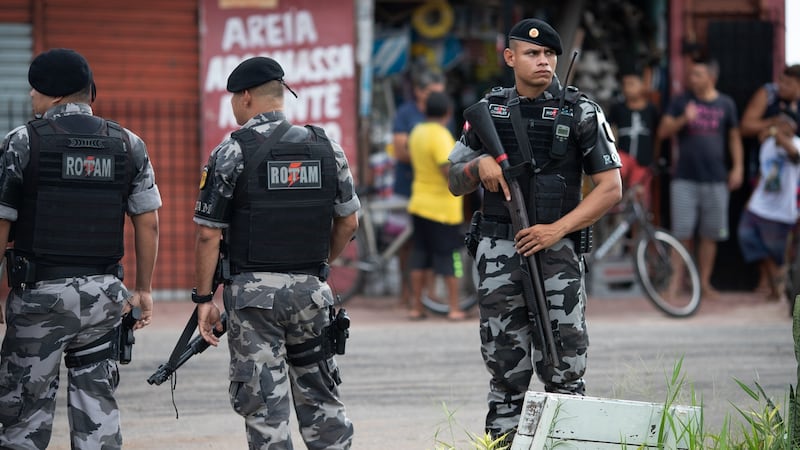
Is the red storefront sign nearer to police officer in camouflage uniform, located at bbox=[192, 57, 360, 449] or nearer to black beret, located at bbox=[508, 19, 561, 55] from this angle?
black beret, located at bbox=[508, 19, 561, 55]

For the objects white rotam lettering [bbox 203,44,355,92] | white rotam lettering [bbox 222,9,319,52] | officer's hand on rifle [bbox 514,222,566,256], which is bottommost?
officer's hand on rifle [bbox 514,222,566,256]

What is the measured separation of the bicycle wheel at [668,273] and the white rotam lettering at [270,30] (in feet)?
13.7

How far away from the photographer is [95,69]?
12820 millimetres

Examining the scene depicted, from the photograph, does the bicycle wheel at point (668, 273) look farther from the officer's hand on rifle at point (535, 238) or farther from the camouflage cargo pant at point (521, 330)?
the officer's hand on rifle at point (535, 238)

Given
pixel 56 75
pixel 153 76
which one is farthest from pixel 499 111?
pixel 153 76

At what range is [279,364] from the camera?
527cm

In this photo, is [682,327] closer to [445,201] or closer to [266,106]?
[445,201]

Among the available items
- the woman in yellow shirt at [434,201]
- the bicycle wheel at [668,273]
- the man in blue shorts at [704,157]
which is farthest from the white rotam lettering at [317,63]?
the bicycle wheel at [668,273]

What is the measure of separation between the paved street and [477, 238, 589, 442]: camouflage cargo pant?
24.0 inches

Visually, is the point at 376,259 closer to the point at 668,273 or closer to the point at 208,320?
the point at 668,273

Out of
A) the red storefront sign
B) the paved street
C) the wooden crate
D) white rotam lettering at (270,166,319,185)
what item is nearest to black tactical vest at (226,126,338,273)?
white rotam lettering at (270,166,319,185)

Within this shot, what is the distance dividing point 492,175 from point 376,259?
685cm

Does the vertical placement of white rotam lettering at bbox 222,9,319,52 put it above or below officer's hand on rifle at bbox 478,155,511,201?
above

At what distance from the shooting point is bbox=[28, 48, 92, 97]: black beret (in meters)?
5.44
